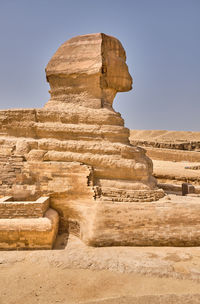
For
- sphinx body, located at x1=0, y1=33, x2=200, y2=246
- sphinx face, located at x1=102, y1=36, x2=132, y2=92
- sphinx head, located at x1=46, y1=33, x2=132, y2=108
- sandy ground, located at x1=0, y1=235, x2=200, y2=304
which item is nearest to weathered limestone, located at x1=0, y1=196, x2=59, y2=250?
sandy ground, located at x1=0, y1=235, x2=200, y2=304

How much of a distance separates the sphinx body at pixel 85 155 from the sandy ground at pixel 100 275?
46 cm

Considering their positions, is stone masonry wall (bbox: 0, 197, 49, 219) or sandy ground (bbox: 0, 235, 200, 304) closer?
sandy ground (bbox: 0, 235, 200, 304)

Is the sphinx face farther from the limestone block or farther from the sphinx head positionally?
the limestone block

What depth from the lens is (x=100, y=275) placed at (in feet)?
14.6

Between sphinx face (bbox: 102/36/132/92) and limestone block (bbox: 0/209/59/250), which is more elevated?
sphinx face (bbox: 102/36/132/92)

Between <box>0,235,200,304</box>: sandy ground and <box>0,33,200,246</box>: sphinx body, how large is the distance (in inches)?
18.2

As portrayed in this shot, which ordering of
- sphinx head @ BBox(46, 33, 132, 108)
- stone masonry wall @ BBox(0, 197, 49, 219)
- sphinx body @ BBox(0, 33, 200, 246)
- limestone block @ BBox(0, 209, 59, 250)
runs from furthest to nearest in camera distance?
sphinx head @ BBox(46, 33, 132, 108) → sphinx body @ BBox(0, 33, 200, 246) → stone masonry wall @ BBox(0, 197, 49, 219) → limestone block @ BBox(0, 209, 59, 250)

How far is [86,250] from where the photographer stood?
17.3 feet

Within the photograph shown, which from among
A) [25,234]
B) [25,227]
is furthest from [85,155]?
[25,234]

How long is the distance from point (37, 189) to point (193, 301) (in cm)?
426

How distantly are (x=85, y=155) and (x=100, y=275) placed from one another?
3.01 meters

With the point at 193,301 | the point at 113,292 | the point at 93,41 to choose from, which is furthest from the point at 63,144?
the point at 193,301

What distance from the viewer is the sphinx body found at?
5.62 meters

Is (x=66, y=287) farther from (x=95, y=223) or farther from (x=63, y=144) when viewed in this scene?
(x=63, y=144)
